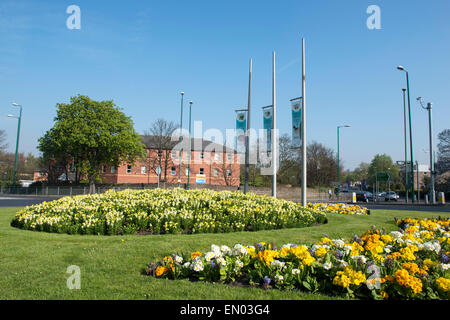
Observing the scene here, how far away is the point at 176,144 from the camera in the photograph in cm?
5409

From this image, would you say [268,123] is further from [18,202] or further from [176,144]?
[176,144]

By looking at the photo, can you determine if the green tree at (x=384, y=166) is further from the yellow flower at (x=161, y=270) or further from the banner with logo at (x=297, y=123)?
the yellow flower at (x=161, y=270)

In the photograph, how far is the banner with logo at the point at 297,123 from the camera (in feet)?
50.9

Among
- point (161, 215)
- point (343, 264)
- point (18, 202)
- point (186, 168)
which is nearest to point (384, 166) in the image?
point (186, 168)

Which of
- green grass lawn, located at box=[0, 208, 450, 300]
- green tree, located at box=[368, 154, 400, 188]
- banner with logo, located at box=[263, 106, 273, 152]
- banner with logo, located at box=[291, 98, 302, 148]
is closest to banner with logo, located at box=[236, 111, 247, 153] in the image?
banner with logo, located at box=[263, 106, 273, 152]

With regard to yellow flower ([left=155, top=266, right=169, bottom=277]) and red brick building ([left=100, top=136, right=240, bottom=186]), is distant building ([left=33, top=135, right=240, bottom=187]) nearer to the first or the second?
red brick building ([left=100, top=136, right=240, bottom=186])

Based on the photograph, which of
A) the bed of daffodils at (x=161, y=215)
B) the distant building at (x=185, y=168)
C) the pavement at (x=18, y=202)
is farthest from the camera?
the distant building at (x=185, y=168)

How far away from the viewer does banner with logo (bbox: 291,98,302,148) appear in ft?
50.9

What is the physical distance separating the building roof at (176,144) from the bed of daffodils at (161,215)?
39.0 m

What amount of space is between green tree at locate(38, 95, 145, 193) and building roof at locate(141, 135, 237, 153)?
23.0 feet

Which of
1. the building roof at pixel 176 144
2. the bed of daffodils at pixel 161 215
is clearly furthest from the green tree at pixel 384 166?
the bed of daffodils at pixel 161 215

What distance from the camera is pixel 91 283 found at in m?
4.52
